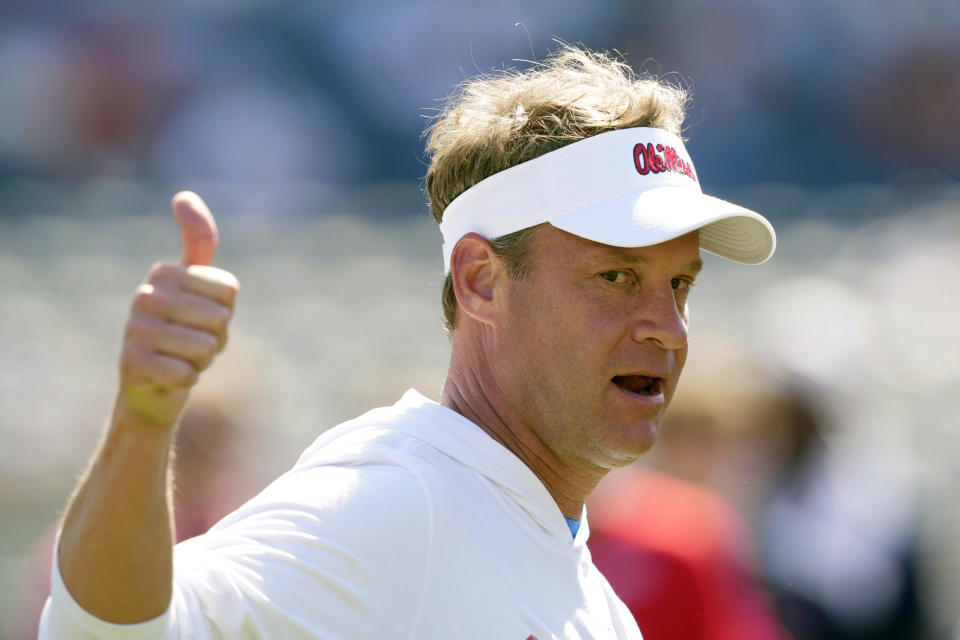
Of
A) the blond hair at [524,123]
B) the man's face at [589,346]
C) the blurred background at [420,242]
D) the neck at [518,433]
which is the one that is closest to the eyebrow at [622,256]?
the man's face at [589,346]

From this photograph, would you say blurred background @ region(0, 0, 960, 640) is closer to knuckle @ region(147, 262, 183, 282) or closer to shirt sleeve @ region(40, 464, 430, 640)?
shirt sleeve @ region(40, 464, 430, 640)

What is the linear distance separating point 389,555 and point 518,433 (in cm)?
50

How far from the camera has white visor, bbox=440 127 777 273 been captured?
1929mm

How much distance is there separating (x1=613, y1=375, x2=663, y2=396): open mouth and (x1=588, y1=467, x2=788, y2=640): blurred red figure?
100cm

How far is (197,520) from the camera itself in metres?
3.74

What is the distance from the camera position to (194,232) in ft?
3.91

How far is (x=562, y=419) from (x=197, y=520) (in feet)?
6.95

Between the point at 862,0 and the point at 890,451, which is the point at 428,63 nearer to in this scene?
the point at 862,0

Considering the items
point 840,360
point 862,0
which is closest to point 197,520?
point 840,360

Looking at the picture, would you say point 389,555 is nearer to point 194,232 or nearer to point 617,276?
point 194,232

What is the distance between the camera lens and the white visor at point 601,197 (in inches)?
75.9

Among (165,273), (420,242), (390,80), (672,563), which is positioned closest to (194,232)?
(165,273)

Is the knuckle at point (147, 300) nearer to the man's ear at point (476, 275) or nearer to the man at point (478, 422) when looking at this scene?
the man at point (478, 422)

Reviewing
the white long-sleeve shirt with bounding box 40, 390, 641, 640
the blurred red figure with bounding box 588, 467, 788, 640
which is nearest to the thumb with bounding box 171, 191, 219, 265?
the white long-sleeve shirt with bounding box 40, 390, 641, 640
